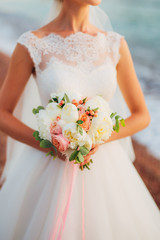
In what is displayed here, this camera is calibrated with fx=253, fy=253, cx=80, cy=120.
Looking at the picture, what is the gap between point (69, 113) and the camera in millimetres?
1146

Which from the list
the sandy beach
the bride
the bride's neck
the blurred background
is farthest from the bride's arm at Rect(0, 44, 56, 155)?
the blurred background

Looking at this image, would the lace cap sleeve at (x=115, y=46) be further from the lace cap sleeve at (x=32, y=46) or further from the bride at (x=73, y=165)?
the lace cap sleeve at (x=32, y=46)

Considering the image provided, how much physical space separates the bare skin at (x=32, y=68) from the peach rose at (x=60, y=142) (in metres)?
0.44

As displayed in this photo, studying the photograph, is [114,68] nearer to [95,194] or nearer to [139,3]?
[95,194]

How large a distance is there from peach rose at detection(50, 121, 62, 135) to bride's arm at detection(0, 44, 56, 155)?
1.49ft

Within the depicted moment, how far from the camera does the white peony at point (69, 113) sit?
1.14m

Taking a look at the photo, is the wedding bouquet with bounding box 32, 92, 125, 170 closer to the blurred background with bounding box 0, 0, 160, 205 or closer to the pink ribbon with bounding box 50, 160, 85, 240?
the pink ribbon with bounding box 50, 160, 85, 240

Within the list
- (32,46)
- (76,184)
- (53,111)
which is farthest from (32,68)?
(76,184)

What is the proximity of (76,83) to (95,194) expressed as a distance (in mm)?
692

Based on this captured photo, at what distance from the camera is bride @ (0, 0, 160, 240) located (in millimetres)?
1438

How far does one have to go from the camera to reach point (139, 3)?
6.06 meters

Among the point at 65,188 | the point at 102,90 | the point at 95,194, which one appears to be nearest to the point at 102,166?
the point at 95,194

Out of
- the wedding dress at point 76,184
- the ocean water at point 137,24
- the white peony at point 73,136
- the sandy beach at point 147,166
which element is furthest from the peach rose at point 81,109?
the ocean water at point 137,24

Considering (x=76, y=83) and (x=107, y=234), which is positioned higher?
(x=76, y=83)
